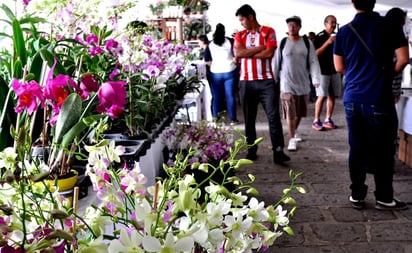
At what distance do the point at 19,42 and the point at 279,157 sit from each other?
3.14 m

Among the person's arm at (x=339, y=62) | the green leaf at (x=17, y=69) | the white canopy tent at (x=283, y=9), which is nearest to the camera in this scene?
the green leaf at (x=17, y=69)

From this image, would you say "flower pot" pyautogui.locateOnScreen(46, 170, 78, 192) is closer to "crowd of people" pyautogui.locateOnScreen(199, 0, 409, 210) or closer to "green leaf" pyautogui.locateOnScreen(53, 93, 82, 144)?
"green leaf" pyautogui.locateOnScreen(53, 93, 82, 144)

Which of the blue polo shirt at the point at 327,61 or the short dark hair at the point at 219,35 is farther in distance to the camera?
the short dark hair at the point at 219,35

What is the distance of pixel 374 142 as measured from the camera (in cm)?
304

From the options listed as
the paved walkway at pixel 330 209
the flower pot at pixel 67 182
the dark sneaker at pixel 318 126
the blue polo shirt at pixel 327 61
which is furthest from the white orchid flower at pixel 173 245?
the dark sneaker at pixel 318 126

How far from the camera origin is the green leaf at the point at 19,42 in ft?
4.81

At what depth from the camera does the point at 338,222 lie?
3062 mm

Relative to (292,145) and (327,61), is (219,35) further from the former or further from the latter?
(292,145)

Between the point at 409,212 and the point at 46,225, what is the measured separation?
114 inches

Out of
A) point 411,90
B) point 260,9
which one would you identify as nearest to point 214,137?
point 411,90

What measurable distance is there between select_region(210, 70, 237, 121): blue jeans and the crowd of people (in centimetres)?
1

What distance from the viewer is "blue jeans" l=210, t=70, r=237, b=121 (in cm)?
634

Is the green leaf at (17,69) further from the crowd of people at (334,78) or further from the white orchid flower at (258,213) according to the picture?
the white orchid flower at (258,213)

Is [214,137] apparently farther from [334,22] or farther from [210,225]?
[334,22]
